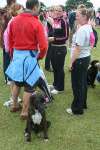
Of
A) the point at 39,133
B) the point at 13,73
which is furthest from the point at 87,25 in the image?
the point at 39,133

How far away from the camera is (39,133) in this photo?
21.5 ft

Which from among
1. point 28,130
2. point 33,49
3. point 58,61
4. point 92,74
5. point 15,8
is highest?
point 15,8

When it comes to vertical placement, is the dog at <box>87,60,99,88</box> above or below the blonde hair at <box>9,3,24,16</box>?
below

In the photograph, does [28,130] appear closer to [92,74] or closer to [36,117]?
[36,117]

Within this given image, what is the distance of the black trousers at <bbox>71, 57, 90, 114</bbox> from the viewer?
714cm

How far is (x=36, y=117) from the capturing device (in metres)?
6.38

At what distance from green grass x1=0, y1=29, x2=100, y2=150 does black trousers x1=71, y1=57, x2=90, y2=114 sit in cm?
19

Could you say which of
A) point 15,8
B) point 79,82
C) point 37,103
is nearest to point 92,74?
point 79,82

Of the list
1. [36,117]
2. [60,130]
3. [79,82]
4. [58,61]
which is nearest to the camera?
[36,117]

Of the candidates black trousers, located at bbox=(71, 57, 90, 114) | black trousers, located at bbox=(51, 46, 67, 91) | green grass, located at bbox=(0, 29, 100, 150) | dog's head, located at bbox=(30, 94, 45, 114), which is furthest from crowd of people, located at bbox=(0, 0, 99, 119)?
black trousers, located at bbox=(51, 46, 67, 91)

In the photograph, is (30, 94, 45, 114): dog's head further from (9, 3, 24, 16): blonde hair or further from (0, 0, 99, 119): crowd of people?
(9, 3, 24, 16): blonde hair

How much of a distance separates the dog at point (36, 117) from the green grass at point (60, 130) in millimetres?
133

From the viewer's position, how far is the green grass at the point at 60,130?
6.24 meters

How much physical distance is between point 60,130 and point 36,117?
25.3 inches
